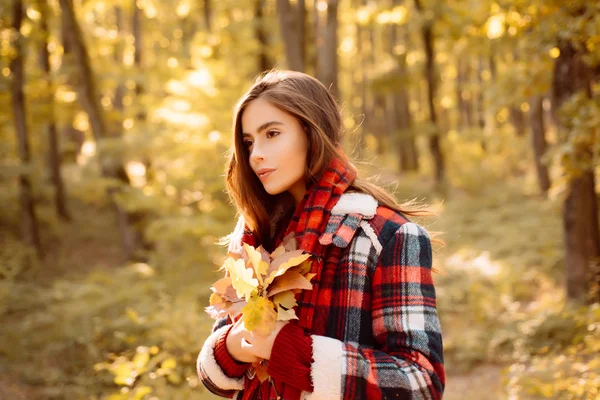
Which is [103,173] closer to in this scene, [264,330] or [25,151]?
[25,151]

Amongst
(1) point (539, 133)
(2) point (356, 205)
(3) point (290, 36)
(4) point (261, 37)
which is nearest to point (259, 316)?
(2) point (356, 205)

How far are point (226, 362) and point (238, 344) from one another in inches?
5.4

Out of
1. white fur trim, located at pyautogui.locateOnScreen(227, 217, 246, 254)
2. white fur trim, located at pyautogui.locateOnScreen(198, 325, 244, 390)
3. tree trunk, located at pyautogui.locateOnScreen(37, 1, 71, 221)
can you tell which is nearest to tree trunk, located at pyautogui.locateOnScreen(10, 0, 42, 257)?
tree trunk, located at pyautogui.locateOnScreen(37, 1, 71, 221)

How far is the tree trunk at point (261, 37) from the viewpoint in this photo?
12.9 metres

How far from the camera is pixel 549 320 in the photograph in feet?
20.0

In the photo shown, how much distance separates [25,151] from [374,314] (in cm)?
1165

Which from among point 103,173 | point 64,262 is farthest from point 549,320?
point 64,262

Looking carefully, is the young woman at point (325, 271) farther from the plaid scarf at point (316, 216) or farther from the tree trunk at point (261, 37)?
the tree trunk at point (261, 37)

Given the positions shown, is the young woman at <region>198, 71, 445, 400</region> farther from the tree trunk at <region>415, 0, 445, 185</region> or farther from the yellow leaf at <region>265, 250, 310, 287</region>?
the tree trunk at <region>415, 0, 445, 185</region>

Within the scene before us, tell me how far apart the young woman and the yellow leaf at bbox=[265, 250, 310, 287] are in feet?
0.42

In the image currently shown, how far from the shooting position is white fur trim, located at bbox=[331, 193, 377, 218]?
1750 millimetres

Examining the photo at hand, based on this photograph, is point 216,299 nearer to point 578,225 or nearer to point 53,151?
point 578,225

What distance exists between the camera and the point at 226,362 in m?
1.83

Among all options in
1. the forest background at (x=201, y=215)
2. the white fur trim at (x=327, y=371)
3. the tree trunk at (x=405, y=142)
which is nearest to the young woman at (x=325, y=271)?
the white fur trim at (x=327, y=371)
